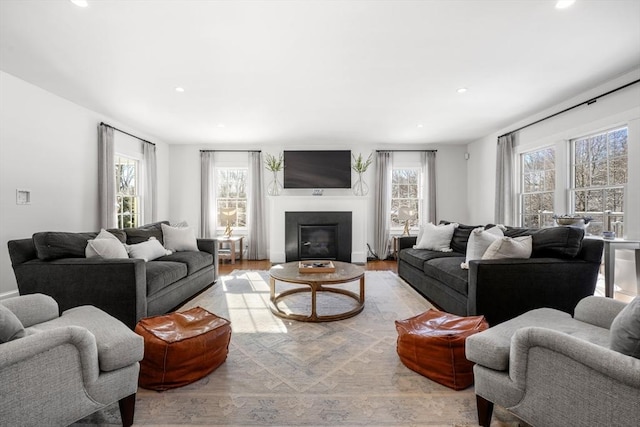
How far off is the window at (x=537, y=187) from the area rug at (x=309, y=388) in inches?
131

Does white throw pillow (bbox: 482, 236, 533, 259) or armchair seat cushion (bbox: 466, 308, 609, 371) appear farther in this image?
white throw pillow (bbox: 482, 236, 533, 259)

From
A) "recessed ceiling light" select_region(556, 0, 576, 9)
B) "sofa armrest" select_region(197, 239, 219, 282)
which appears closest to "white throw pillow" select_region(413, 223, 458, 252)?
"recessed ceiling light" select_region(556, 0, 576, 9)

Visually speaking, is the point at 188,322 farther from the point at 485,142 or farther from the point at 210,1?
the point at 485,142

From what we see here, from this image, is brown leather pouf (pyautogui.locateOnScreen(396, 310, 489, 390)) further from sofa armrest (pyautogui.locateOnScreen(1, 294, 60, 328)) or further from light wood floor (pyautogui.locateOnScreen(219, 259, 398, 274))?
light wood floor (pyautogui.locateOnScreen(219, 259, 398, 274))

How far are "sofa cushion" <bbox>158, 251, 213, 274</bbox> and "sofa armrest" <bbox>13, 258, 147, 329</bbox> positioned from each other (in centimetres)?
98

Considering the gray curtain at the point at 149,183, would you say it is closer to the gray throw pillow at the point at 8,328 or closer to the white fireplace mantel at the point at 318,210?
the white fireplace mantel at the point at 318,210

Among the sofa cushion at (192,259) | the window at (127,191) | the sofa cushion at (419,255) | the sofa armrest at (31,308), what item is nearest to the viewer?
the sofa armrest at (31,308)

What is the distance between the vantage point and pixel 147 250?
Answer: 3.32m

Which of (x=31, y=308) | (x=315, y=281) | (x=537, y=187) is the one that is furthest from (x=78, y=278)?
(x=537, y=187)

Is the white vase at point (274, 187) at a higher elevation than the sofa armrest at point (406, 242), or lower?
higher

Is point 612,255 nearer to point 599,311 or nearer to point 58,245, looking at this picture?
point 599,311

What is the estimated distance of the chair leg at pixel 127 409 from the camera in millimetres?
1452

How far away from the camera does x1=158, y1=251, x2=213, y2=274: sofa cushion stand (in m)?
3.44

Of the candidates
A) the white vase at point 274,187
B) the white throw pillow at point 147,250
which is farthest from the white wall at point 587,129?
the white throw pillow at point 147,250
